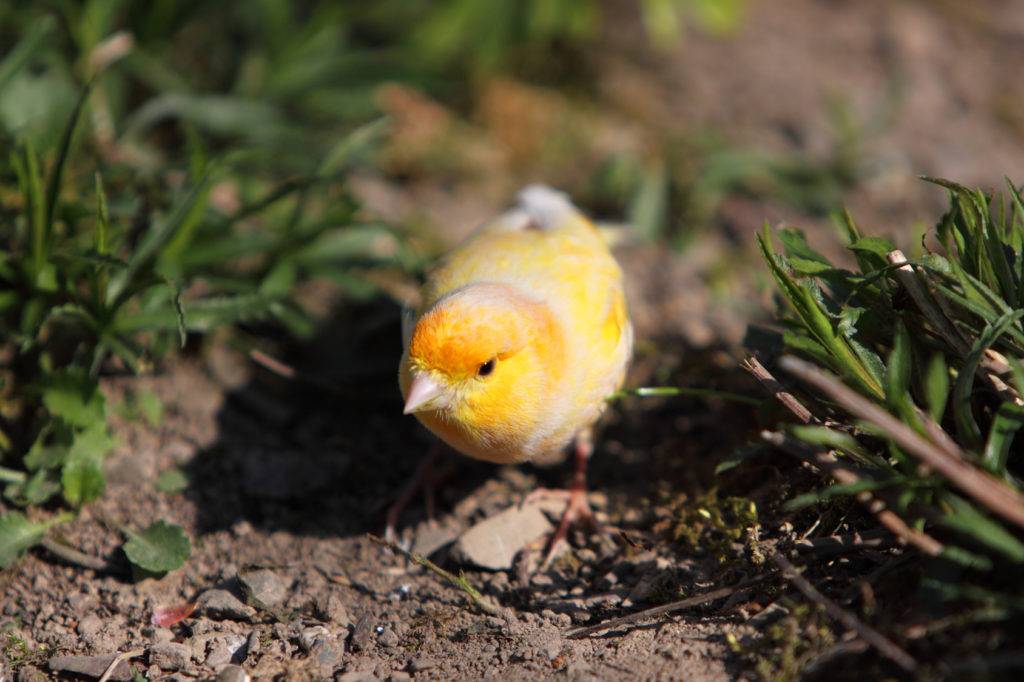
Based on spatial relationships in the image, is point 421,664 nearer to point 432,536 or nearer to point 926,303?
point 432,536

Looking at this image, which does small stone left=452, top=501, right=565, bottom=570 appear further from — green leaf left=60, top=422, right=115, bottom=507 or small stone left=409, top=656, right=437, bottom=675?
green leaf left=60, top=422, right=115, bottom=507

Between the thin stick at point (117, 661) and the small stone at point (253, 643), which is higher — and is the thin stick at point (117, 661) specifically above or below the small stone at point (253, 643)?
above

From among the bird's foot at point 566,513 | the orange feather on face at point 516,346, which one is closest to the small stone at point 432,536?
the bird's foot at point 566,513

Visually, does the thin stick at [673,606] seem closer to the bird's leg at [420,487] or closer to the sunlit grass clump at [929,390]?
the sunlit grass clump at [929,390]

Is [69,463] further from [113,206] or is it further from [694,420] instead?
[694,420]

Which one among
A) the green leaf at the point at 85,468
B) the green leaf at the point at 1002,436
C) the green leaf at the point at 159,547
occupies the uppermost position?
the green leaf at the point at 1002,436

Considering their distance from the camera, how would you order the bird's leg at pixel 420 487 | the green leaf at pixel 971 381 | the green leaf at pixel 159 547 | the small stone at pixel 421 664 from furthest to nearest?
the bird's leg at pixel 420 487 → the green leaf at pixel 159 547 → the small stone at pixel 421 664 → the green leaf at pixel 971 381

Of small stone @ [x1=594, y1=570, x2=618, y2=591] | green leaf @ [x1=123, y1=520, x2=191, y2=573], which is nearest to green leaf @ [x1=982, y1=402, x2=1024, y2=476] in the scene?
small stone @ [x1=594, y1=570, x2=618, y2=591]
